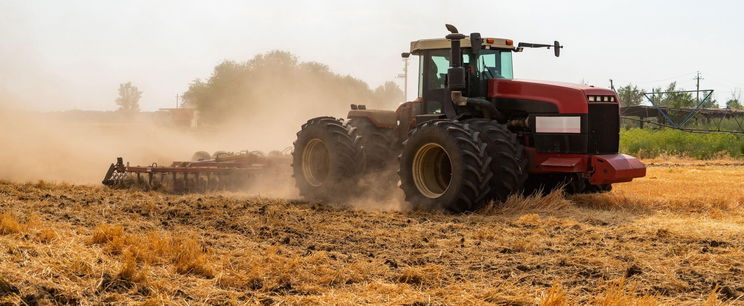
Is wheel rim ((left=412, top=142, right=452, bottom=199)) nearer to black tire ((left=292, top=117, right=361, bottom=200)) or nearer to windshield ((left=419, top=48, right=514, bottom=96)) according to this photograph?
windshield ((left=419, top=48, right=514, bottom=96))

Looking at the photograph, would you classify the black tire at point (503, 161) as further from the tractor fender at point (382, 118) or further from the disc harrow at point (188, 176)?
the disc harrow at point (188, 176)

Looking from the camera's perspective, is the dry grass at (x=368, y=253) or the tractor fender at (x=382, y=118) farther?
the tractor fender at (x=382, y=118)

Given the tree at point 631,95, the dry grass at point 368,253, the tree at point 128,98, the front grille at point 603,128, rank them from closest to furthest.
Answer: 1. the dry grass at point 368,253
2. the front grille at point 603,128
3. the tree at point 631,95
4. the tree at point 128,98

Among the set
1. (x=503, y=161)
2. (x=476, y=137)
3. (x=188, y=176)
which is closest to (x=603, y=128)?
(x=503, y=161)

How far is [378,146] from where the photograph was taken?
12.6m

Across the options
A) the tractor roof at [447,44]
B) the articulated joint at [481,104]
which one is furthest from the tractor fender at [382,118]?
the articulated joint at [481,104]

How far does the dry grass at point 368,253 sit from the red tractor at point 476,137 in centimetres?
49

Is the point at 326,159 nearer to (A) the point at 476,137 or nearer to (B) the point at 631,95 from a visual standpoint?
(A) the point at 476,137

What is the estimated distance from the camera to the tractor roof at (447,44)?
11398 millimetres

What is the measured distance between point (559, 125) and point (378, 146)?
3.35 m

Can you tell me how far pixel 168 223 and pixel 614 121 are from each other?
6.39 metres

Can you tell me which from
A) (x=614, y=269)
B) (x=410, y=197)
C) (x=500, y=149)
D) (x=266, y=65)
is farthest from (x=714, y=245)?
(x=266, y=65)

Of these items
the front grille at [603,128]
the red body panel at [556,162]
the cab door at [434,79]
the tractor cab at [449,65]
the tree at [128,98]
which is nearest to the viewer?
the red body panel at [556,162]

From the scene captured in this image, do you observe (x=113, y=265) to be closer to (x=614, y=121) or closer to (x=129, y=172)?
(x=614, y=121)
